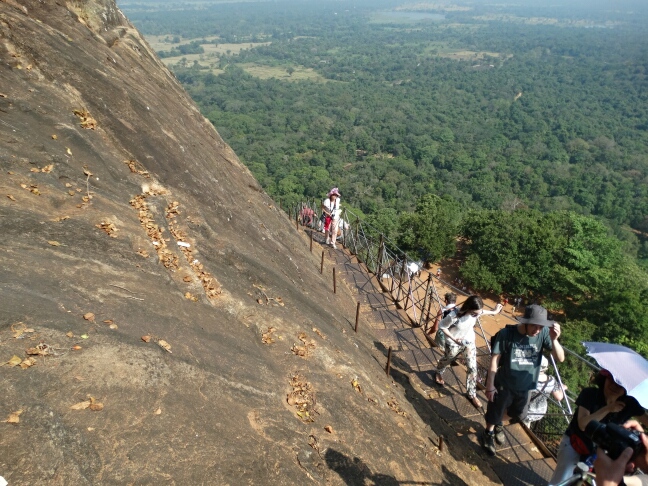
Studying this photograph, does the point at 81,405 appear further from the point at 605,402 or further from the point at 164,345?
the point at 605,402

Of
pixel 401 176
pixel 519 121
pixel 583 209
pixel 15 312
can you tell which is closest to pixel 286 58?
pixel 519 121

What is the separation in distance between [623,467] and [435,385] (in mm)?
3927

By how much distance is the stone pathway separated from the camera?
550 cm

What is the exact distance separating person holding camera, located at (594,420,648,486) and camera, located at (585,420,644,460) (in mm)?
24

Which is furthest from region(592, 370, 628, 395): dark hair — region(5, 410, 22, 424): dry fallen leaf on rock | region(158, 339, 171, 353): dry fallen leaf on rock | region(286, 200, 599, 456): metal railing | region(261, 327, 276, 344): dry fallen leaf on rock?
region(5, 410, 22, 424): dry fallen leaf on rock

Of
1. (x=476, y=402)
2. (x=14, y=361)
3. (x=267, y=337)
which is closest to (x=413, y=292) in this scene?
(x=476, y=402)

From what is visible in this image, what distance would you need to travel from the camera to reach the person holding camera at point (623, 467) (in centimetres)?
318

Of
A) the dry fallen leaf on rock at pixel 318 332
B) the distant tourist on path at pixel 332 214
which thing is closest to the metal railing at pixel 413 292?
the distant tourist on path at pixel 332 214

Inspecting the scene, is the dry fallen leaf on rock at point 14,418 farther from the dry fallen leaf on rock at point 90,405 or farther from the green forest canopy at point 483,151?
the green forest canopy at point 483,151

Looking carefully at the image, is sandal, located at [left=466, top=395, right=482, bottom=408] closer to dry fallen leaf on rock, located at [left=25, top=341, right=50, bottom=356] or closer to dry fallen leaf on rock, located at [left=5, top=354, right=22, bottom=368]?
dry fallen leaf on rock, located at [left=25, top=341, right=50, bottom=356]

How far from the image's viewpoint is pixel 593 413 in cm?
390

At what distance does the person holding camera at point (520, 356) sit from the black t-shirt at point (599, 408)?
74cm

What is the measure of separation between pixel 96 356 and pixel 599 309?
20.5 m

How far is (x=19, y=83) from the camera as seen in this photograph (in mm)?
6543
